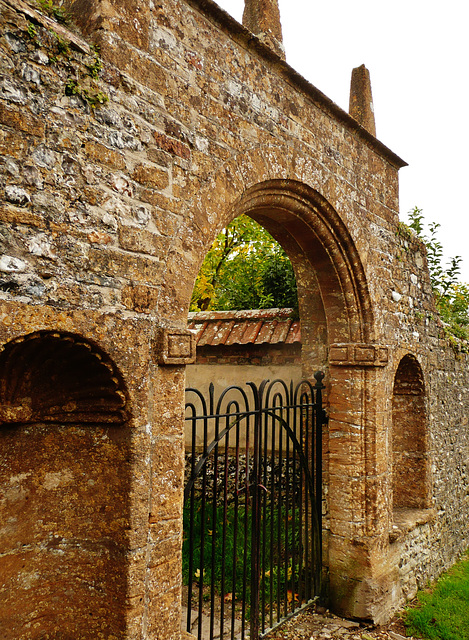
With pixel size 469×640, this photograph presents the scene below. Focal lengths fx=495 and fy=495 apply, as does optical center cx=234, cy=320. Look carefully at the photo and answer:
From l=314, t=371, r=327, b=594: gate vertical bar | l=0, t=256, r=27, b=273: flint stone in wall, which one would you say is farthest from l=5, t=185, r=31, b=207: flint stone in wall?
l=314, t=371, r=327, b=594: gate vertical bar

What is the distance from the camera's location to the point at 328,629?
4.05 metres

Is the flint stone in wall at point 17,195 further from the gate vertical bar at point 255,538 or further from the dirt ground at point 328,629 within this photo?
the dirt ground at point 328,629

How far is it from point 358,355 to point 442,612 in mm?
2514

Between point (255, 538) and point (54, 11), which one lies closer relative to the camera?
point (54, 11)

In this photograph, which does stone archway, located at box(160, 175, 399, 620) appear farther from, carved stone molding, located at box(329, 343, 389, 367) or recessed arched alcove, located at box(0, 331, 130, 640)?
recessed arched alcove, located at box(0, 331, 130, 640)

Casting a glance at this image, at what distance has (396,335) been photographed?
16.1ft

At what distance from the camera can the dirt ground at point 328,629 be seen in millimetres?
Result: 3916

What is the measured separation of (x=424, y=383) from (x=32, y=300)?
4.63 metres

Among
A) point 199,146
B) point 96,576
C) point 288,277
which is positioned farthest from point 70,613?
point 288,277

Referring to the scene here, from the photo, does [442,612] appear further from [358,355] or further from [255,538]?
[358,355]

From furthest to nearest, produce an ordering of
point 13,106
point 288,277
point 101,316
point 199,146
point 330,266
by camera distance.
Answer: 1. point 288,277
2. point 330,266
3. point 199,146
4. point 101,316
5. point 13,106

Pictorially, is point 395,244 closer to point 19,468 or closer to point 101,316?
point 101,316

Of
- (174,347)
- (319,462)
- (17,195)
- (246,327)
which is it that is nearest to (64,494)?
(174,347)

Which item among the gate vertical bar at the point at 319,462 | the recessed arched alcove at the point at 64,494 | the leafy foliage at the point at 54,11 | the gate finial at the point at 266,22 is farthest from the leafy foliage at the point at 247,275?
the leafy foliage at the point at 54,11
